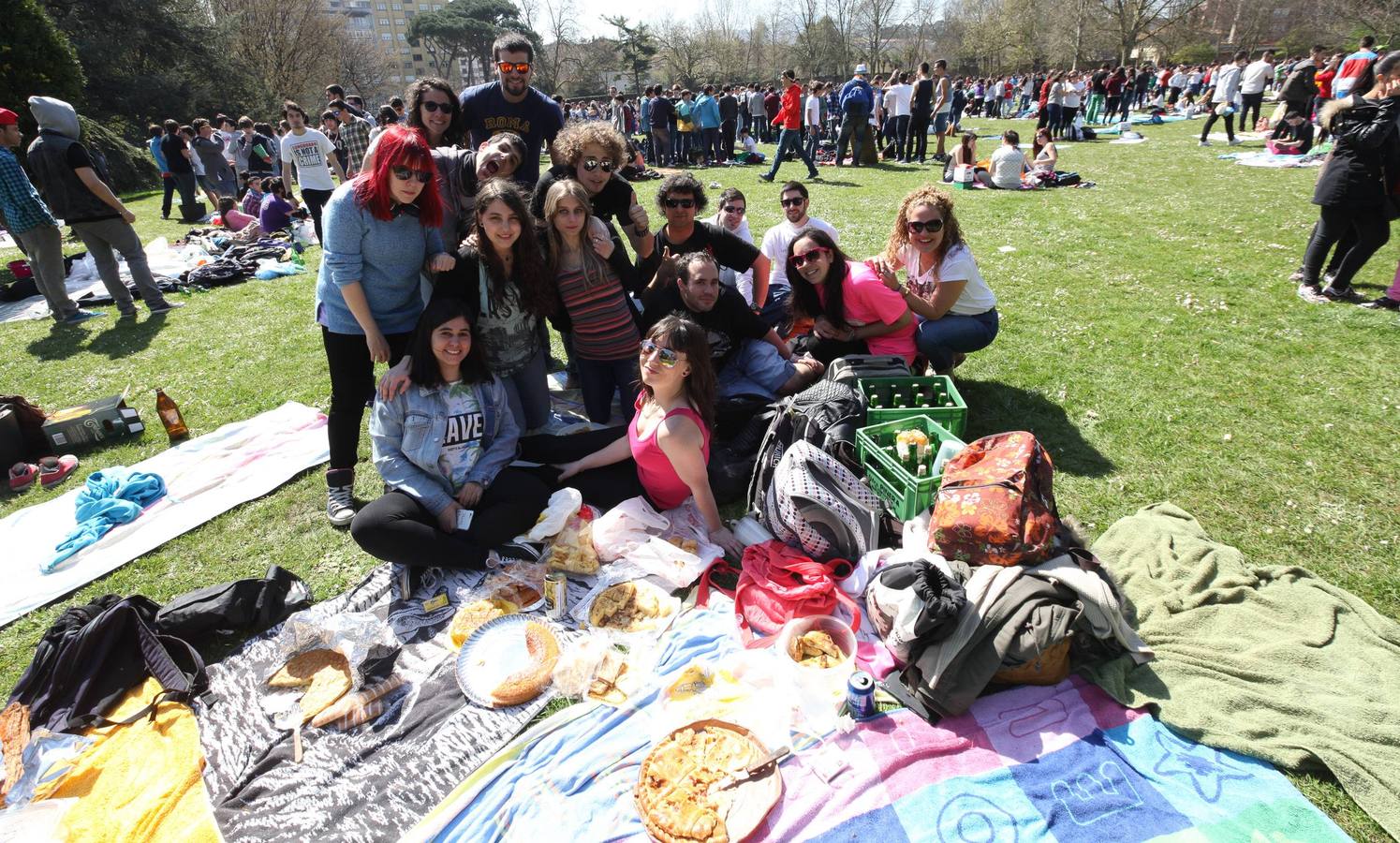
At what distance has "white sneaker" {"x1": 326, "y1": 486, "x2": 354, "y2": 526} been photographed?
14.1ft

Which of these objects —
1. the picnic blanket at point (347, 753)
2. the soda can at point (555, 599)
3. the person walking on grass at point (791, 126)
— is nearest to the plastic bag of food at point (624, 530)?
the soda can at point (555, 599)

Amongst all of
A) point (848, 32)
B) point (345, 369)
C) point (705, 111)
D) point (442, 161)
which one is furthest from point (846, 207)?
point (848, 32)

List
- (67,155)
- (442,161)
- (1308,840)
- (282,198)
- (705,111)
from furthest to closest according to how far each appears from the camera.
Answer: (705,111)
(282,198)
(67,155)
(442,161)
(1308,840)

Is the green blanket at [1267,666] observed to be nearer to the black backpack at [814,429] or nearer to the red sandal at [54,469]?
the black backpack at [814,429]

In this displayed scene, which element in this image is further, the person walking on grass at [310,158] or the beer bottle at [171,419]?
the person walking on grass at [310,158]

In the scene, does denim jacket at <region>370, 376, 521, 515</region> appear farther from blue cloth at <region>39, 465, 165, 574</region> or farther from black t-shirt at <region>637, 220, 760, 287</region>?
blue cloth at <region>39, 465, 165, 574</region>

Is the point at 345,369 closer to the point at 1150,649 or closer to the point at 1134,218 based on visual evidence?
the point at 1150,649

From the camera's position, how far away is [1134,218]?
997 cm

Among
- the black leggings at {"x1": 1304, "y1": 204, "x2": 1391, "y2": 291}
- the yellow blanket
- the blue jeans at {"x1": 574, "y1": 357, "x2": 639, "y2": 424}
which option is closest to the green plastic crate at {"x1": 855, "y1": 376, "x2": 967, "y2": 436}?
the blue jeans at {"x1": 574, "y1": 357, "x2": 639, "y2": 424}

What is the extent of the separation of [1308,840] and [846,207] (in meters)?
10.8

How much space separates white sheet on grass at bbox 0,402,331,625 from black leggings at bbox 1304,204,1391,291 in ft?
29.9

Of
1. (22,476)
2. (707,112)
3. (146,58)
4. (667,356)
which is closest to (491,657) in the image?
(667,356)

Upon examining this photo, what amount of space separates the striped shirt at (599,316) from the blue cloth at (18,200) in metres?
7.02

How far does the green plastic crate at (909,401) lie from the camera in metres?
4.13
